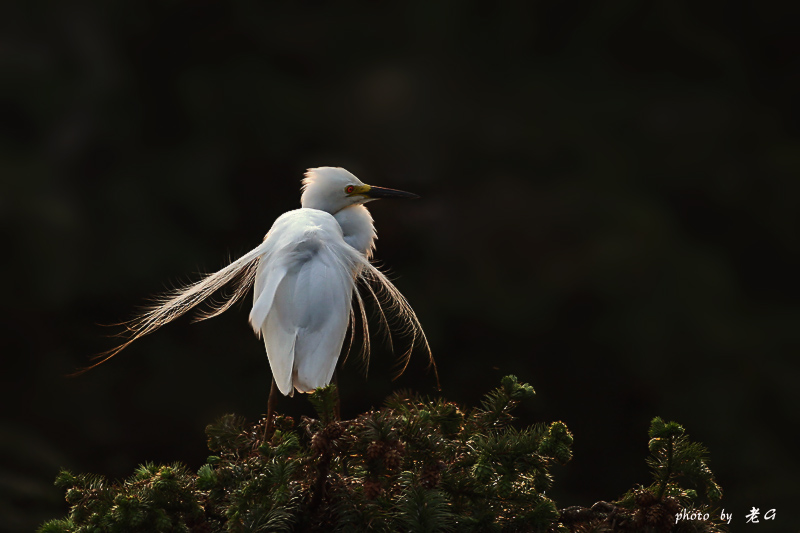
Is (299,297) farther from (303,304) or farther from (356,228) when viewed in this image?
(356,228)

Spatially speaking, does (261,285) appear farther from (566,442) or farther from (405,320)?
(566,442)

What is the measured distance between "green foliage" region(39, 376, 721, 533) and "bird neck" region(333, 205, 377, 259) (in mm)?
811

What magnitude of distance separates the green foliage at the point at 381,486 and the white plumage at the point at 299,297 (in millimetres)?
393

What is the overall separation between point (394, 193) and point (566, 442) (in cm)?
96

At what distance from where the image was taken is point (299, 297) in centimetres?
119

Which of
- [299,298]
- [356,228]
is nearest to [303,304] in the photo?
[299,298]

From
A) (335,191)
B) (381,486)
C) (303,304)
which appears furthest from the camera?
(335,191)

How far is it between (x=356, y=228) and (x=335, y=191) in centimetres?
9

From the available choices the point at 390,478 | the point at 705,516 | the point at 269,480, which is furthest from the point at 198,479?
the point at 705,516

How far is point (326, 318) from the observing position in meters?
1.19

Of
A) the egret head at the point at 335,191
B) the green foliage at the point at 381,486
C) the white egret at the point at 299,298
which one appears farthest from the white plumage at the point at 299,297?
the green foliage at the point at 381,486

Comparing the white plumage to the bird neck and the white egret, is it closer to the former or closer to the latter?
the white egret

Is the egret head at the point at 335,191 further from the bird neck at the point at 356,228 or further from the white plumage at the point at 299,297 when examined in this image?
the white plumage at the point at 299,297

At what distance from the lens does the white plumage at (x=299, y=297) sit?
1150 mm
